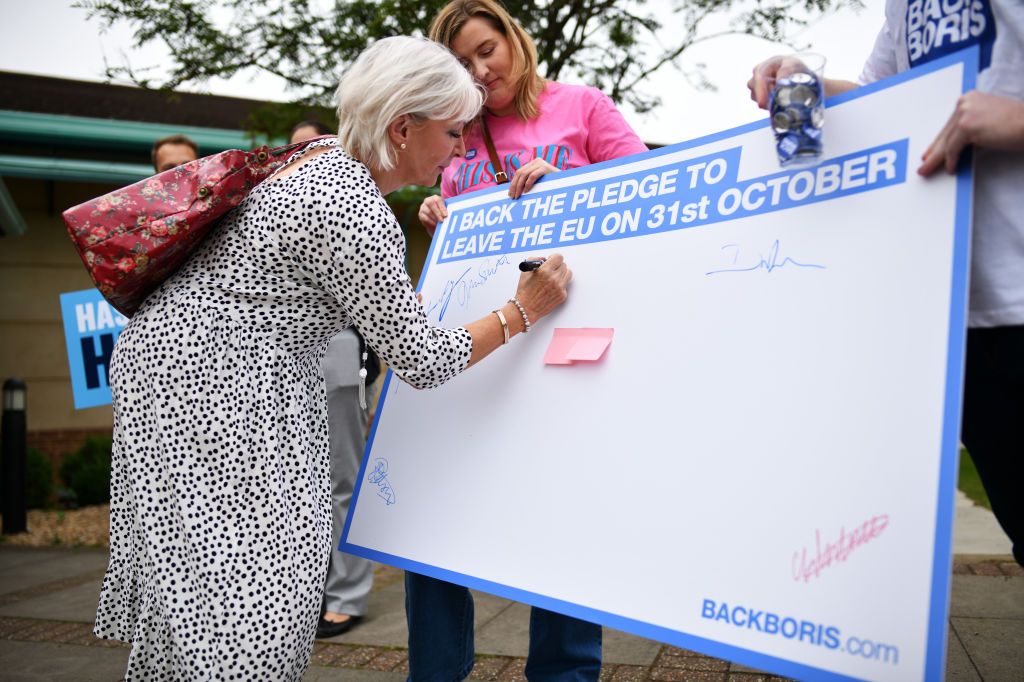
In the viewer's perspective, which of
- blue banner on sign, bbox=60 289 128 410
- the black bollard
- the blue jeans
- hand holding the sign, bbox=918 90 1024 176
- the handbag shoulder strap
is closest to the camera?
hand holding the sign, bbox=918 90 1024 176

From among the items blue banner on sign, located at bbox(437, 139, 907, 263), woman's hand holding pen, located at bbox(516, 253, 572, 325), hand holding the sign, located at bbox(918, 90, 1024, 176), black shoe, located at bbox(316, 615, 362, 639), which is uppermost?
hand holding the sign, located at bbox(918, 90, 1024, 176)

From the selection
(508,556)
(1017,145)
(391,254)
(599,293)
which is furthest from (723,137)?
(508,556)

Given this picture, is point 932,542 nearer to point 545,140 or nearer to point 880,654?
point 880,654

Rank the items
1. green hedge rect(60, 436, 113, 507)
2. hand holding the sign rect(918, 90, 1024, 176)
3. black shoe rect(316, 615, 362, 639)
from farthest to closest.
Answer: green hedge rect(60, 436, 113, 507)
black shoe rect(316, 615, 362, 639)
hand holding the sign rect(918, 90, 1024, 176)

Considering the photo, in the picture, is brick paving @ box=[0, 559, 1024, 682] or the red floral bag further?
brick paving @ box=[0, 559, 1024, 682]

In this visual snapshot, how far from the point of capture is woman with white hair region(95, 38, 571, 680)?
173 centimetres

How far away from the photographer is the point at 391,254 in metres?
1.76

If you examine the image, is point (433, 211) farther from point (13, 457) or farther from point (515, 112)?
point (13, 457)
